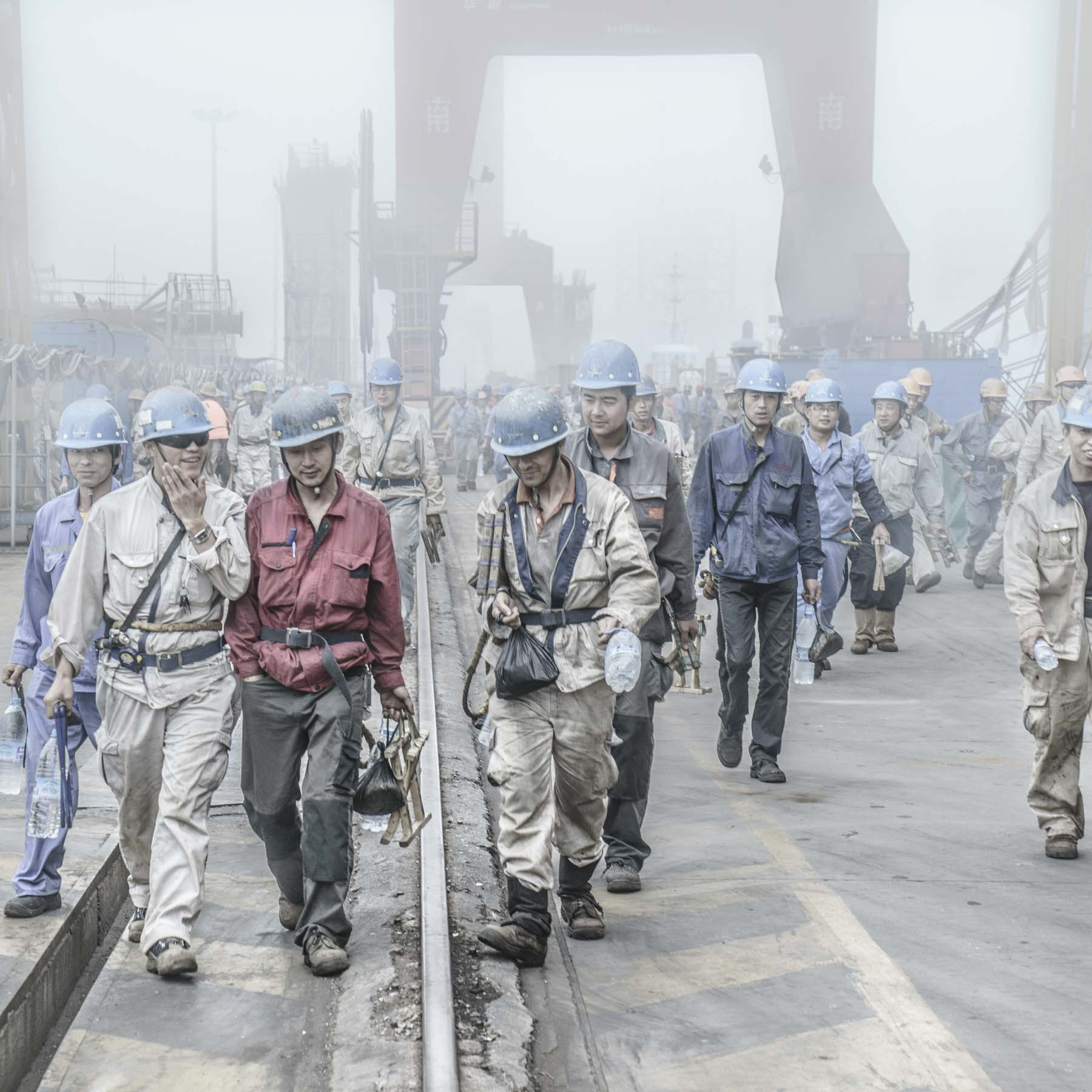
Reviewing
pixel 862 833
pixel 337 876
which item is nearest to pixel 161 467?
pixel 337 876

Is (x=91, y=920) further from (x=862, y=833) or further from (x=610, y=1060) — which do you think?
(x=862, y=833)

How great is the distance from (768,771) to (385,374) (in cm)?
468

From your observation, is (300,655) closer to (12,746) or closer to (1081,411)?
(12,746)

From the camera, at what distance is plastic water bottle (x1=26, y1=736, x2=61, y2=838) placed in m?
5.04

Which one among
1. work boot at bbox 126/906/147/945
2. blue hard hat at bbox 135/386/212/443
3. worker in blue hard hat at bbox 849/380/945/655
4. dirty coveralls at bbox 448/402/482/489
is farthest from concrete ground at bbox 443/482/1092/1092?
dirty coveralls at bbox 448/402/482/489

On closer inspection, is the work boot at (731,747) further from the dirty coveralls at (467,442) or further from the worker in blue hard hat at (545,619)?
the dirty coveralls at (467,442)

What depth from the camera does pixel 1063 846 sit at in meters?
6.08

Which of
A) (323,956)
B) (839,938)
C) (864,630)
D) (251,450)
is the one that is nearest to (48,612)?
(323,956)

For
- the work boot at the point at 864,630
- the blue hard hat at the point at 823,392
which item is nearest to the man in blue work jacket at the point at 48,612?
the blue hard hat at the point at 823,392

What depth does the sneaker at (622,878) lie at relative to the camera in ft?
18.7

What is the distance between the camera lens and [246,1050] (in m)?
4.35

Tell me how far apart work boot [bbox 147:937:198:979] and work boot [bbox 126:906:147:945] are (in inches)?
13.5

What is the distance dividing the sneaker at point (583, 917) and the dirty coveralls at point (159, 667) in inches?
49.4

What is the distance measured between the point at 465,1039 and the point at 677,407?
28122 mm
